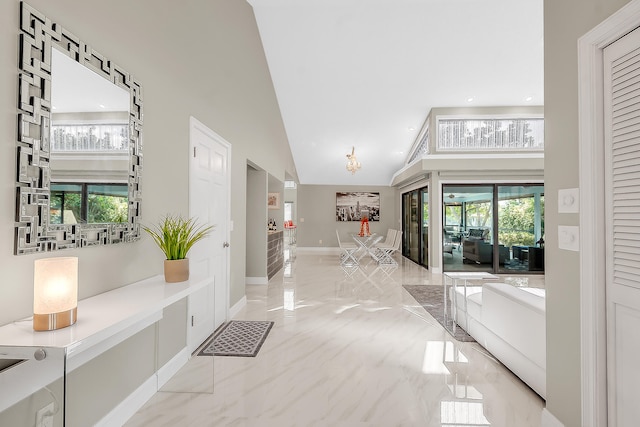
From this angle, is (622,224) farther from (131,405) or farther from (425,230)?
(425,230)

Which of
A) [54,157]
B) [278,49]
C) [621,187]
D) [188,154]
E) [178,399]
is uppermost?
[278,49]

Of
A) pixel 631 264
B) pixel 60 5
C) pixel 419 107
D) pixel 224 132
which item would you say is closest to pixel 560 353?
pixel 631 264

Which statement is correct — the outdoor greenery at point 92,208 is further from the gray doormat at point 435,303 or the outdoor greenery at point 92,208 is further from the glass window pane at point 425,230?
the glass window pane at point 425,230

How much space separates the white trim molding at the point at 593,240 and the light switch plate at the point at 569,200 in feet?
0.19

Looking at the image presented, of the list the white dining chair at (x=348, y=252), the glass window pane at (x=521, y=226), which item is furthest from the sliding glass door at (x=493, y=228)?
the white dining chair at (x=348, y=252)

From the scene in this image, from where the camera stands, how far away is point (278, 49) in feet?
17.9

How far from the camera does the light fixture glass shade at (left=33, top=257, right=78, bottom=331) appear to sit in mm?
1216

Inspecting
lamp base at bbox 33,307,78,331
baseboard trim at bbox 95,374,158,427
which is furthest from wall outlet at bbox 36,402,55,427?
lamp base at bbox 33,307,78,331

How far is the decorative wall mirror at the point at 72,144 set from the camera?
4.26ft

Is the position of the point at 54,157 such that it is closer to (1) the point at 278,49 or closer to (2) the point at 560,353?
(2) the point at 560,353

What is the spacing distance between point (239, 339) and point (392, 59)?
4984 mm

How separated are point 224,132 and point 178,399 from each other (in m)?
2.59

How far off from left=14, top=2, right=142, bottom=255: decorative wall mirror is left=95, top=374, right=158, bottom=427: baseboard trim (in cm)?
98

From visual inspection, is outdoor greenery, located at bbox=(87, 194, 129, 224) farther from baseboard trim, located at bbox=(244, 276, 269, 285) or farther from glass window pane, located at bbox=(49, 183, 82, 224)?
baseboard trim, located at bbox=(244, 276, 269, 285)
